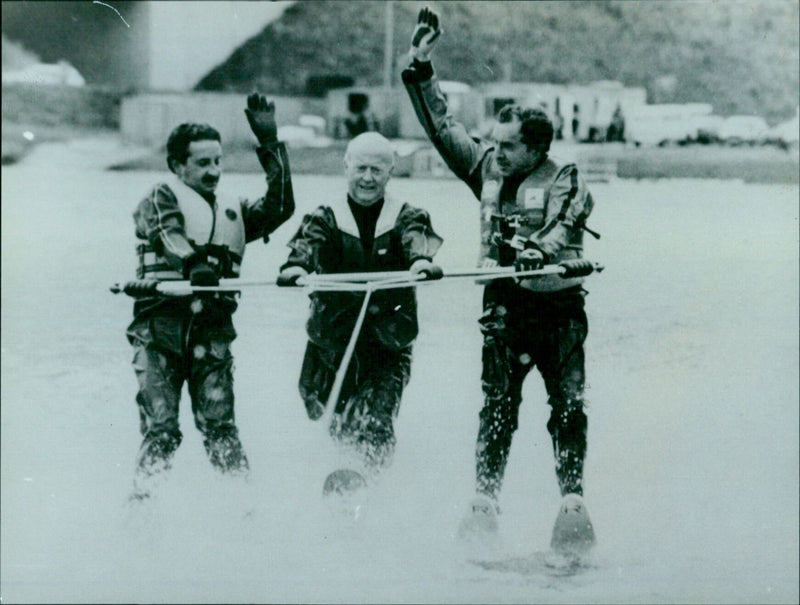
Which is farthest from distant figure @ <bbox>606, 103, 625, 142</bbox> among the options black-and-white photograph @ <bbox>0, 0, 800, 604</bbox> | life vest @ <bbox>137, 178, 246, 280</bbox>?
life vest @ <bbox>137, 178, 246, 280</bbox>

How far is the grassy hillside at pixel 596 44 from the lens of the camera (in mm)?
4227

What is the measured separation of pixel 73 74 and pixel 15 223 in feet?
2.17

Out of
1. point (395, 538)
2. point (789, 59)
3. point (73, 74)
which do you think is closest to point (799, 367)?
point (789, 59)

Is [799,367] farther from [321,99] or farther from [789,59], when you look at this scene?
[321,99]

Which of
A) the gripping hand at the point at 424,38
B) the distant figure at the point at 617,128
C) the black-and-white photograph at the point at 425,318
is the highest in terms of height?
the gripping hand at the point at 424,38

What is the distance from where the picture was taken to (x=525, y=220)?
3.68m

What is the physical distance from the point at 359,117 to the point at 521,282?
971 millimetres

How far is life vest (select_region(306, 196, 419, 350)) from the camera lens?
3734 millimetres

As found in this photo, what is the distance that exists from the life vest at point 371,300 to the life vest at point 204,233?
0.28 metres

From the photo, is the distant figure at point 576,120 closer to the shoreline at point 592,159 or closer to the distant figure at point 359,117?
the shoreline at point 592,159

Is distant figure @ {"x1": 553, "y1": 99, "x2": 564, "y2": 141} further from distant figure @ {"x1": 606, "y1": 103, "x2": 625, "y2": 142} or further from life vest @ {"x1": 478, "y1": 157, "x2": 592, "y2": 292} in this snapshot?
life vest @ {"x1": 478, "y1": 157, "x2": 592, "y2": 292}

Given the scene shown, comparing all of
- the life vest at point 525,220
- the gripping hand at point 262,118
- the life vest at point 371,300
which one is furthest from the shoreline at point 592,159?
the life vest at point 371,300

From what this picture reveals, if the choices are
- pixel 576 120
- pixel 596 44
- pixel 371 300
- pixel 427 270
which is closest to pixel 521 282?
pixel 427 270

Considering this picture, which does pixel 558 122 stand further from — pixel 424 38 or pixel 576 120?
pixel 424 38
